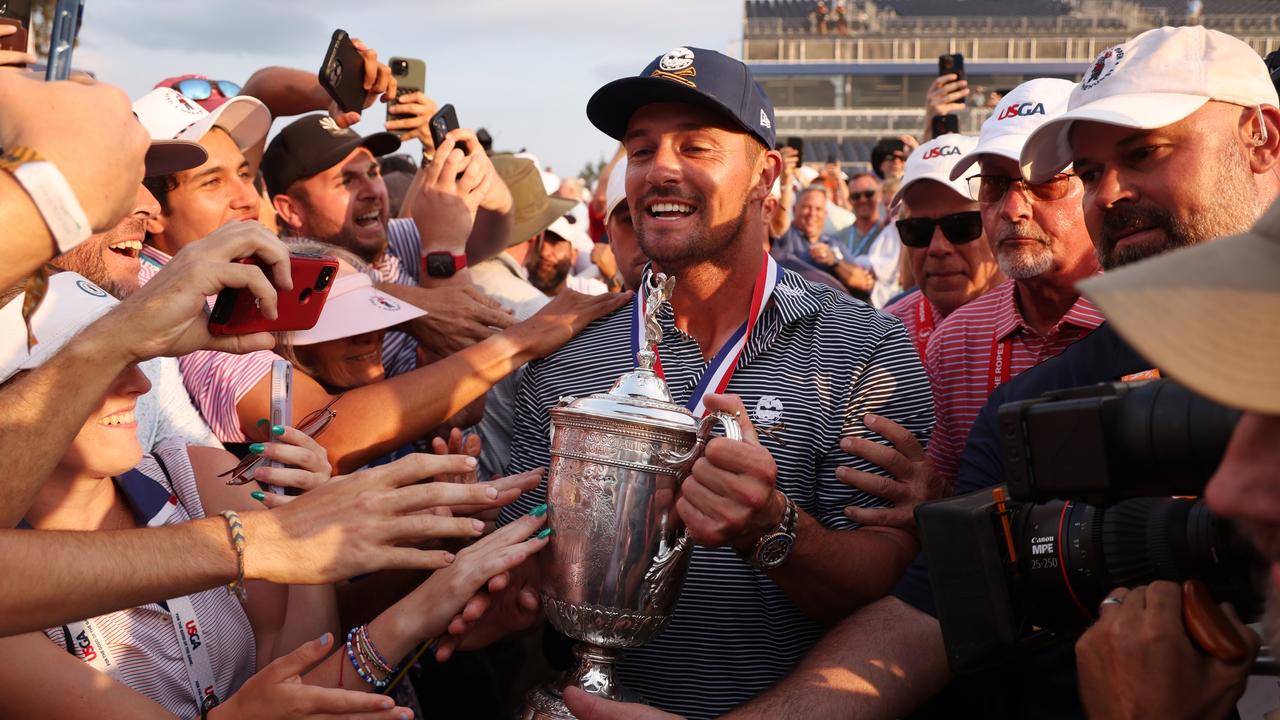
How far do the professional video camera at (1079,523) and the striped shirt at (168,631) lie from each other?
169 centimetres

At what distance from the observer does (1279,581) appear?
1477 mm

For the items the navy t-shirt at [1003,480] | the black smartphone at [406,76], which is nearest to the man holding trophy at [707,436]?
the navy t-shirt at [1003,480]

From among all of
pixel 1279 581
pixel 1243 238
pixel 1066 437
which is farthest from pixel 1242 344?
pixel 1066 437

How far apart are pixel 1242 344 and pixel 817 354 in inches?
76.8

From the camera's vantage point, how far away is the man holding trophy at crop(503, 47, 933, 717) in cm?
265

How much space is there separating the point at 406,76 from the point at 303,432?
2508 millimetres

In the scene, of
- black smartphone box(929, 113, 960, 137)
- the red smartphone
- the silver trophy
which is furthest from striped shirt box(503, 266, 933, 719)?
black smartphone box(929, 113, 960, 137)

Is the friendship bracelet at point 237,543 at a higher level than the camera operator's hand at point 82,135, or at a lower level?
lower

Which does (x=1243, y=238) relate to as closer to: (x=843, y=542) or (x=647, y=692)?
(x=843, y=542)

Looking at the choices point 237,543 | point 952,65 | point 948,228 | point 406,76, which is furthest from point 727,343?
point 952,65

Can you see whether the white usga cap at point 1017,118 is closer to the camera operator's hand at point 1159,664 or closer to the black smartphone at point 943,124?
the black smartphone at point 943,124

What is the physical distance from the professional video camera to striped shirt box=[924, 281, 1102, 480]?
4.09ft

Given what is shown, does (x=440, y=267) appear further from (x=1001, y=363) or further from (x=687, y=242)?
(x=1001, y=363)

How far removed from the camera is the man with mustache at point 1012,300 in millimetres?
3645
